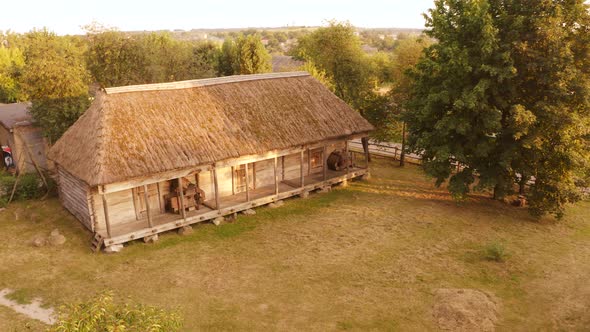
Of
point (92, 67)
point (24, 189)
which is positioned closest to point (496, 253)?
point (24, 189)

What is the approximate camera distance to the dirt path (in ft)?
37.9

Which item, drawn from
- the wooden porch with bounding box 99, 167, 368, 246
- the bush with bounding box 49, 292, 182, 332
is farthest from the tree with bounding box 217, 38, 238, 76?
the bush with bounding box 49, 292, 182, 332

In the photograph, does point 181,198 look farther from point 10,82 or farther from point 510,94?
point 10,82

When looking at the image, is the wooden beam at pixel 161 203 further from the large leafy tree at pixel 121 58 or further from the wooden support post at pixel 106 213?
the large leafy tree at pixel 121 58

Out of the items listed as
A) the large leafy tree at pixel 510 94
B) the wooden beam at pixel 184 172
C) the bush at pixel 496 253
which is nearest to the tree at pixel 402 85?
the large leafy tree at pixel 510 94

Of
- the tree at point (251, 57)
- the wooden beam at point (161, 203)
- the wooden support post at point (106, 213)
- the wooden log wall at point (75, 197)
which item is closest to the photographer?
the wooden support post at point (106, 213)

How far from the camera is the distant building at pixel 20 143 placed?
921 inches

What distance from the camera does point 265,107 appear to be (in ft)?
66.3

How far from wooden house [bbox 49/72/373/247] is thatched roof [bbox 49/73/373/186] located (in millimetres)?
42

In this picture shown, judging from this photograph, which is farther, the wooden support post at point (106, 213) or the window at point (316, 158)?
the window at point (316, 158)

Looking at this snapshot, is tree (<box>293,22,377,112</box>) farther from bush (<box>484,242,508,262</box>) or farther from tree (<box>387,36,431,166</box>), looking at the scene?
bush (<box>484,242,508,262</box>)

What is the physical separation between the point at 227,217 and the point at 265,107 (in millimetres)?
5526

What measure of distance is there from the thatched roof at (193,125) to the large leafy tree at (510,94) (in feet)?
16.5

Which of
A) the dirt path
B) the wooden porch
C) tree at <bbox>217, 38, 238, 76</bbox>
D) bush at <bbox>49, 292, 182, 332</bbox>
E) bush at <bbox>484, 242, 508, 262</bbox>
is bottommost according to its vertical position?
the dirt path
